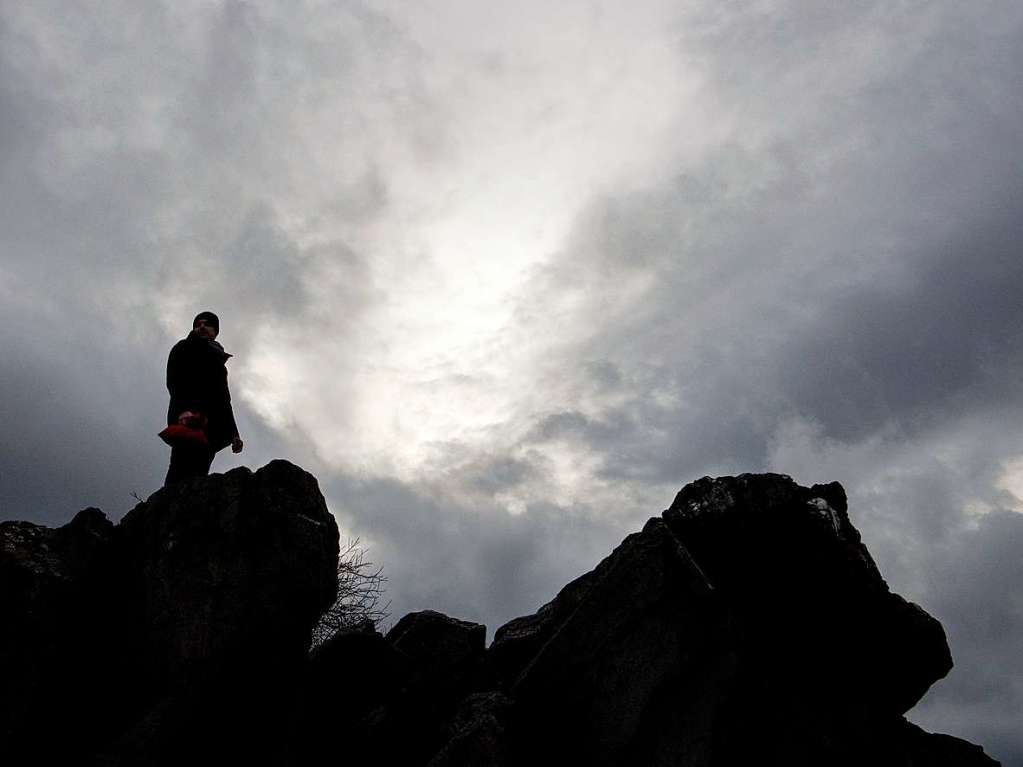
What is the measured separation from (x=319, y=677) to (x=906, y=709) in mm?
8039

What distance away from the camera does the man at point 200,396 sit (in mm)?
10875

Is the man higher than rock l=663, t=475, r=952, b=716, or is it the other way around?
the man

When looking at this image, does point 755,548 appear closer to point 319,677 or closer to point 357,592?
point 319,677

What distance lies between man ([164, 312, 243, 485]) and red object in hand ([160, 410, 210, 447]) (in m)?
0.01

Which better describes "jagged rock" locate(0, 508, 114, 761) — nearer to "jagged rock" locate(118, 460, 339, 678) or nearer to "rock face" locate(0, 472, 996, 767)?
"rock face" locate(0, 472, 996, 767)

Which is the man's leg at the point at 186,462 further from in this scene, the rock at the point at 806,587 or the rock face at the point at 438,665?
the rock at the point at 806,587

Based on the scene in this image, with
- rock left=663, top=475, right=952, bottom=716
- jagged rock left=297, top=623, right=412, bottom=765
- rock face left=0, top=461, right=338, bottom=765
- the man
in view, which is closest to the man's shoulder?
the man

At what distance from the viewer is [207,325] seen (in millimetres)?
11469

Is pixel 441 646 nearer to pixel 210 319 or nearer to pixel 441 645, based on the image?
pixel 441 645

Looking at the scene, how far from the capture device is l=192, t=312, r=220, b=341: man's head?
11422 mm

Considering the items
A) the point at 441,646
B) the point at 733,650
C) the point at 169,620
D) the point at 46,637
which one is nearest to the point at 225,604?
the point at 169,620

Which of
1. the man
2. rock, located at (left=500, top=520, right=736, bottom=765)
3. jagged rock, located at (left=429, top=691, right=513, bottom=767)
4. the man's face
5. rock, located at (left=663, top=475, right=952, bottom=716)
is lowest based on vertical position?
jagged rock, located at (left=429, top=691, right=513, bottom=767)

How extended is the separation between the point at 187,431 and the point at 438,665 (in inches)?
178

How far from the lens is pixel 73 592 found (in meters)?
9.20
